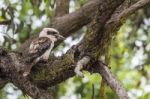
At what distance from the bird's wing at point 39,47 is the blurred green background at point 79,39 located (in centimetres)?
32

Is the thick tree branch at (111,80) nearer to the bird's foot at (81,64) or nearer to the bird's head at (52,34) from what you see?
the bird's foot at (81,64)

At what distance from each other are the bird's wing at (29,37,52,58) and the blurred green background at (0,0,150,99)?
320 mm

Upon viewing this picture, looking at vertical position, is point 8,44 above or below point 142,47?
below

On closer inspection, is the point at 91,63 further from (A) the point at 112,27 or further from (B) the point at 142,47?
(B) the point at 142,47

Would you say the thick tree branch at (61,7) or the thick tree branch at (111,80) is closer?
the thick tree branch at (111,80)

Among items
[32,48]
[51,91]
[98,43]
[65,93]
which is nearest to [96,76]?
[32,48]

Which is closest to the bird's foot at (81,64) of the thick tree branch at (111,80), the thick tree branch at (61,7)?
the thick tree branch at (111,80)

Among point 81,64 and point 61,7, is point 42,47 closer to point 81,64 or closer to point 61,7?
point 61,7

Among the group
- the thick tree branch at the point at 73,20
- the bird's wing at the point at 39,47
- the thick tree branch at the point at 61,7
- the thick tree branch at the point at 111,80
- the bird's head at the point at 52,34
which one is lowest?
the thick tree branch at the point at 111,80

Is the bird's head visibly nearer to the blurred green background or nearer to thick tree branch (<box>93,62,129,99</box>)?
the blurred green background

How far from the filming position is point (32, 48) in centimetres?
390

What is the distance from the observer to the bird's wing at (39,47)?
3.85 m

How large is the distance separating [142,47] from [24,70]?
3761mm

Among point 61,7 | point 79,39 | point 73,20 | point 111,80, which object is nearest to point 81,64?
point 111,80
